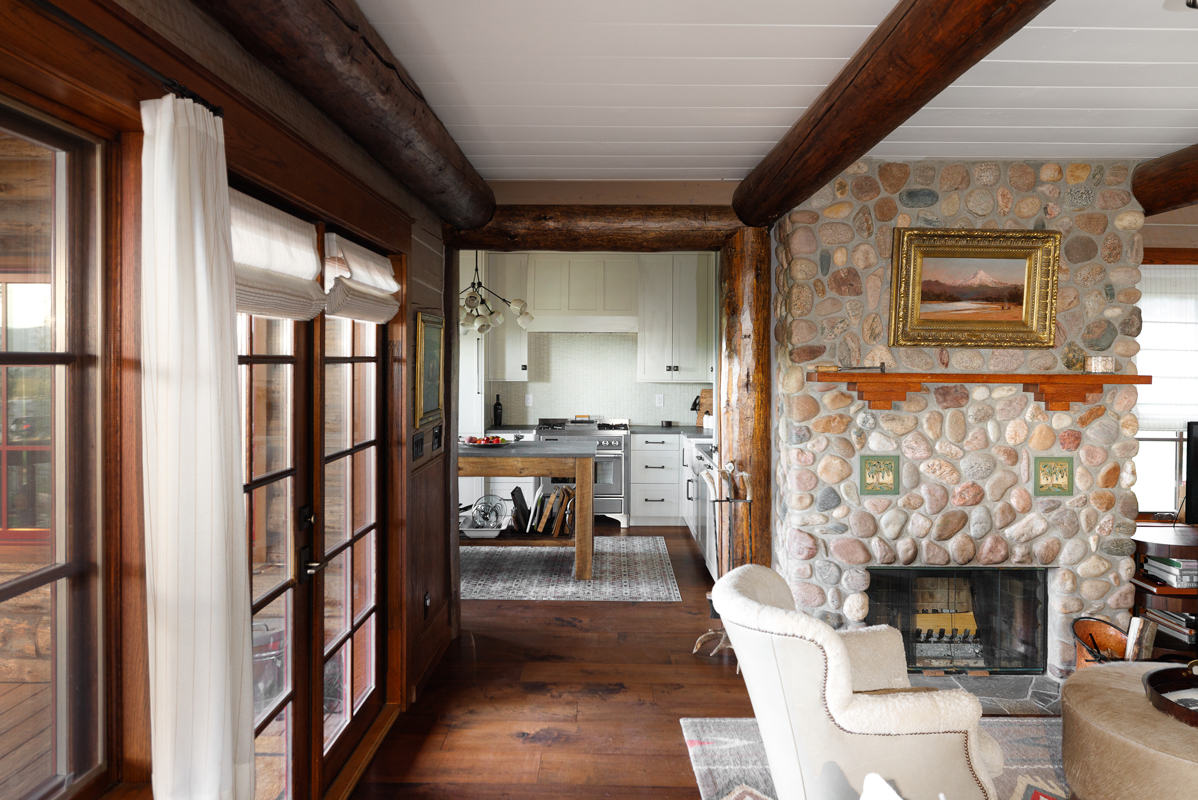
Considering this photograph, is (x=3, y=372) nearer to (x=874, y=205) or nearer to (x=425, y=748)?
(x=425, y=748)

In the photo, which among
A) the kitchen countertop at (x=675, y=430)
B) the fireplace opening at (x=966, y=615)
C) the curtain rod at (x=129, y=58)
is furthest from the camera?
the kitchen countertop at (x=675, y=430)

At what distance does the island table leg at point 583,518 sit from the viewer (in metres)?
4.61

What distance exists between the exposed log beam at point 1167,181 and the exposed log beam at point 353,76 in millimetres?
3071

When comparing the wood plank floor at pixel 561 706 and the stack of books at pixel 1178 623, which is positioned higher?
the stack of books at pixel 1178 623

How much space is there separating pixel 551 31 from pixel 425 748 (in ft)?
8.31

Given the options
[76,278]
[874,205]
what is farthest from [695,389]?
[76,278]

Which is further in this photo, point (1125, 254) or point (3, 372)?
point (1125, 254)

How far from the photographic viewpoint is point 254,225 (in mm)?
1658

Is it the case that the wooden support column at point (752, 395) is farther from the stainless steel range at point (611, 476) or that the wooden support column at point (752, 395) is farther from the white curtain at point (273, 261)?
the stainless steel range at point (611, 476)

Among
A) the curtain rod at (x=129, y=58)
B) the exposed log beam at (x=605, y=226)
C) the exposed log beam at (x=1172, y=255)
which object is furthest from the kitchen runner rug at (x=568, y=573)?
the curtain rod at (x=129, y=58)

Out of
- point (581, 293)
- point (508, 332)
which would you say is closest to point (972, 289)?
point (581, 293)

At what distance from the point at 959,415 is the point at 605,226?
1.94 metres

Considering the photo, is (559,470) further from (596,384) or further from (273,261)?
(273,261)

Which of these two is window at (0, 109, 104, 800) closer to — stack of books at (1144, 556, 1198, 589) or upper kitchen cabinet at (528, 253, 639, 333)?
stack of books at (1144, 556, 1198, 589)
